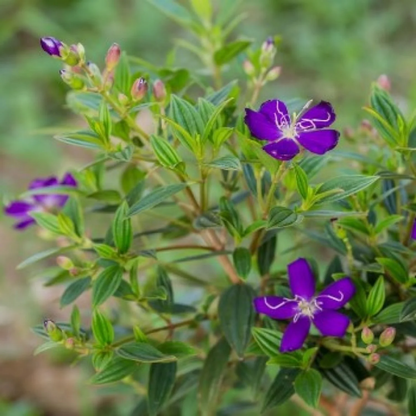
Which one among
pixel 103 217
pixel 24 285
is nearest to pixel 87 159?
pixel 103 217

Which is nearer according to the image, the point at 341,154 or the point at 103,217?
the point at 341,154

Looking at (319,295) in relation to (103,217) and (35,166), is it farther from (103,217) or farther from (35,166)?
(35,166)

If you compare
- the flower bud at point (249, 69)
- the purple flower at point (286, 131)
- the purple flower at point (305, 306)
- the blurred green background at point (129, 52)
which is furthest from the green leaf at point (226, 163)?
the blurred green background at point (129, 52)

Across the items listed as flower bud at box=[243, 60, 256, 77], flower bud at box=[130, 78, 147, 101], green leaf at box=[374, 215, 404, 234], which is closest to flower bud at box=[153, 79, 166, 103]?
flower bud at box=[130, 78, 147, 101]

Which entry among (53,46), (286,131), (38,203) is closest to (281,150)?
(286,131)

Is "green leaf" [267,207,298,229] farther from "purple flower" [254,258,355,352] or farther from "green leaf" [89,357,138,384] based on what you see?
"green leaf" [89,357,138,384]

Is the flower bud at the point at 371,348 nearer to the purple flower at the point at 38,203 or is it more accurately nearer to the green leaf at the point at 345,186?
the green leaf at the point at 345,186

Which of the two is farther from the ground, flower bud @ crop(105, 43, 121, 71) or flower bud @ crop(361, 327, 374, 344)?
flower bud @ crop(105, 43, 121, 71)

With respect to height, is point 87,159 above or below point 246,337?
below

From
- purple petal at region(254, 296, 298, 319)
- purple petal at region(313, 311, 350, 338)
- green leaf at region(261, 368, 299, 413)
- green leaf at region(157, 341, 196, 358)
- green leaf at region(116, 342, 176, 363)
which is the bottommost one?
green leaf at region(261, 368, 299, 413)
